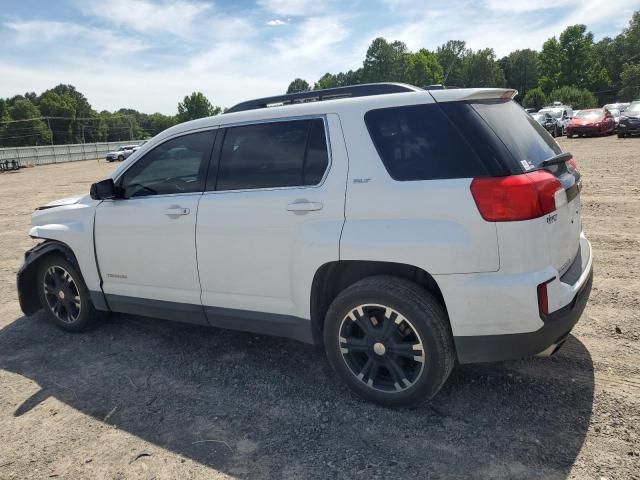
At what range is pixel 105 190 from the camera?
13.4 ft

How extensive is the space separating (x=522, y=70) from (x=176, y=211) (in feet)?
386

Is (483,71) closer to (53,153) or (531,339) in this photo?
(53,153)

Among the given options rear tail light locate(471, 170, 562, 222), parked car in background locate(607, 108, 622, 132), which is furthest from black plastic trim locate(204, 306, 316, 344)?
parked car in background locate(607, 108, 622, 132)

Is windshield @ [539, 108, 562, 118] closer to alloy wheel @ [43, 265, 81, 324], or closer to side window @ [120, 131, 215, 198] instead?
side window @ [120, 131, 215, 198]

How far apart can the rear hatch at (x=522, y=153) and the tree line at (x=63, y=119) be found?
77.7m

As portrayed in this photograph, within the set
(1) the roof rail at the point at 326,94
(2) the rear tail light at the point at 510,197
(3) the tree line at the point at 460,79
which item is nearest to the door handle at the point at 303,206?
(1) the roof rail at the point at 326,94

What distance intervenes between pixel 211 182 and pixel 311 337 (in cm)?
139

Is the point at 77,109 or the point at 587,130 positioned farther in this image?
the point at 77,109

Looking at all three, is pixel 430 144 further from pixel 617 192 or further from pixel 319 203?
pixel 617 192

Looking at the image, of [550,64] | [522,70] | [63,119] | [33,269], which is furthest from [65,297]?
[522,70]

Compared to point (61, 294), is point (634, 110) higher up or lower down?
higher up

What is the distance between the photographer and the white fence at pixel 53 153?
48.3m

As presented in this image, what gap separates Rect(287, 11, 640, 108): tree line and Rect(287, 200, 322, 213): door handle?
5991 cm

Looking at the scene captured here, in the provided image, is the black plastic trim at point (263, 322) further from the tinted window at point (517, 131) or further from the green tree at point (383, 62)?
the green tree at point (383, 62)
